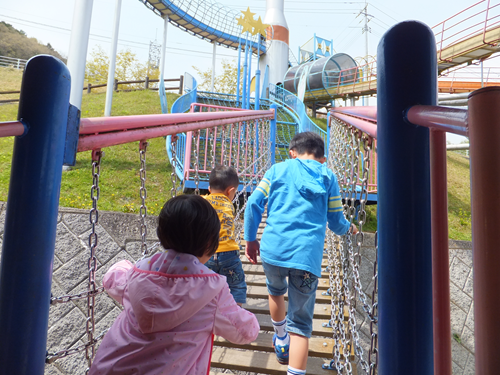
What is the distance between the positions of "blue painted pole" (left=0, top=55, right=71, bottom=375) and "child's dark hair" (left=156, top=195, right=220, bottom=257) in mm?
345

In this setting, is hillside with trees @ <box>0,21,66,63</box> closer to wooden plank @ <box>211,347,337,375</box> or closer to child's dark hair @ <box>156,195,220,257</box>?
wooden plank @ <box>211,347,337,375</box>

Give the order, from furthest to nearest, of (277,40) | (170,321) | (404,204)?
1. (277,40)
2. (170,321)
3. (404,204)

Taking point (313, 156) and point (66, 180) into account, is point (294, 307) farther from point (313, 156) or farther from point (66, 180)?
point (66, 180)

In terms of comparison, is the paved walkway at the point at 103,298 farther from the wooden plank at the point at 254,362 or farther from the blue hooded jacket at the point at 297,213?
the blue hooded jacket at the point at 297,213

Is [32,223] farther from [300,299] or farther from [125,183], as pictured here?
[125,183]

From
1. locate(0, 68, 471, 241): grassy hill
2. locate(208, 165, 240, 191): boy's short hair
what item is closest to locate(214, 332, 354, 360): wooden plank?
locate(208, 165, 240, 191): boy's short hair

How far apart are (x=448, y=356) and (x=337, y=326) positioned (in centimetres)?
158

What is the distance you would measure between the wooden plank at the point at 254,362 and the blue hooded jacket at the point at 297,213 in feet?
2.29

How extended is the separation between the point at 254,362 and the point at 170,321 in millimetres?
1441

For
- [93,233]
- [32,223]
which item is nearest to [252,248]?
[93,233]

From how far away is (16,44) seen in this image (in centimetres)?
3231

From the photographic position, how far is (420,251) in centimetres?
65

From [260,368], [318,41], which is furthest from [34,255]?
[318,41]

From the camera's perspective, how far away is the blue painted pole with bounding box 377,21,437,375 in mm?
637
